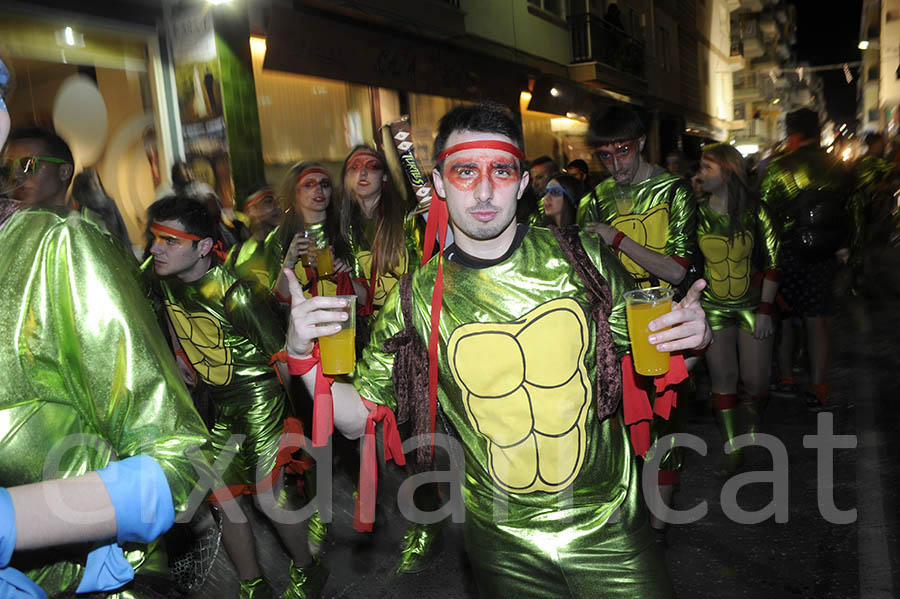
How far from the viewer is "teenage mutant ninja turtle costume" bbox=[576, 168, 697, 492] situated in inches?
170

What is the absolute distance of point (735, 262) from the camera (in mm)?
5207

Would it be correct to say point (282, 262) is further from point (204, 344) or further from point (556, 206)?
point (556, 206)

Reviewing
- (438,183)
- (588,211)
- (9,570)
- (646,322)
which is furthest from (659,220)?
(9,570)

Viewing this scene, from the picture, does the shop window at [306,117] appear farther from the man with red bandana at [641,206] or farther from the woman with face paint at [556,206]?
the man with red bandana at [641,206]

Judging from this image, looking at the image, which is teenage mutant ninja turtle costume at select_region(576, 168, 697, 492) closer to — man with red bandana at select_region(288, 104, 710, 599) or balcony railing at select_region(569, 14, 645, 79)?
man with red bandana at select_region(288, 104, 710, 599)

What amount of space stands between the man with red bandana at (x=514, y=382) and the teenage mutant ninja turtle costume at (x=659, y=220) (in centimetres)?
194

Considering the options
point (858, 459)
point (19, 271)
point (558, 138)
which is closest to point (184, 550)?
point (19, 271)

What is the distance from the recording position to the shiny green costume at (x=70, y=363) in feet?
4.48

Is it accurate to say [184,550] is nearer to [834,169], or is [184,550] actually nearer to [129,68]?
[834,169]

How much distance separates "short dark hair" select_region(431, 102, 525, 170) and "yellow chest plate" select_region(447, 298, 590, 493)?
0.58 metres

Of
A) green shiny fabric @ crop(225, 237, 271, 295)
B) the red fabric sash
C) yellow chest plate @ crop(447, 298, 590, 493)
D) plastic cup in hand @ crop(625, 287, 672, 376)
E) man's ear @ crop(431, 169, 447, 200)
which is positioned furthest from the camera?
green shiny fabric @ crop(225, 237, 271, 295)

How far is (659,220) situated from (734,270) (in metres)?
1.07

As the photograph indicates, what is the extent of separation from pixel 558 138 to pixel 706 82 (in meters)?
22.9

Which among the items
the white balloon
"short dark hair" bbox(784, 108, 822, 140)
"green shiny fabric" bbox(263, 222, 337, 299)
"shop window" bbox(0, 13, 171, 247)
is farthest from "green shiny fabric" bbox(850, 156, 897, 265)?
the white balloon
